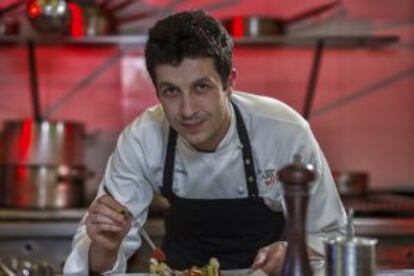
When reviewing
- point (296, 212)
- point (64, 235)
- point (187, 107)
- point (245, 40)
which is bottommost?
point (64, 235)

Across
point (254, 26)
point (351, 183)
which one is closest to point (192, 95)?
point (254, 26)

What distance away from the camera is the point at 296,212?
47.9 inches

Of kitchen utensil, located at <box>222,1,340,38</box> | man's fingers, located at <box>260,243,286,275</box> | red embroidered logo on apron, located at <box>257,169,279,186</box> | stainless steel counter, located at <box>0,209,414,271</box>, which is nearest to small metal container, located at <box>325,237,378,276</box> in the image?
man's fingers, located at <box>260,243,286,275</box>

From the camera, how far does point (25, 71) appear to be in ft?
11.0

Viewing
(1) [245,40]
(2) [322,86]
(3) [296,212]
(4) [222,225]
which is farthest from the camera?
(2) [322,86]

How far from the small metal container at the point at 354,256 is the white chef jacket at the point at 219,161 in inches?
27.1

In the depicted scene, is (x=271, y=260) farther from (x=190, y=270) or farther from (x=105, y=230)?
(x=105, y=230)

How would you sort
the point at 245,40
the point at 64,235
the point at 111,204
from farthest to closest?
the point at 245,40 < the point at 64,235 < the point at 111,204

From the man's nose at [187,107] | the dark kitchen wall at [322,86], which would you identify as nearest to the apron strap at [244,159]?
the man's nose at [187,107]

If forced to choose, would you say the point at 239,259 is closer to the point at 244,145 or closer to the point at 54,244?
the point at 244,145

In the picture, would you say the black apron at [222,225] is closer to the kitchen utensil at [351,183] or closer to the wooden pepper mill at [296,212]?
the wooden pepper mill at [296,212]

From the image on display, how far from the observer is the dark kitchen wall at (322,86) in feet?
11.1

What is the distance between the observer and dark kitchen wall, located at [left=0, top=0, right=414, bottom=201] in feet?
11.1

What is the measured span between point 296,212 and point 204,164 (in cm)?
87
